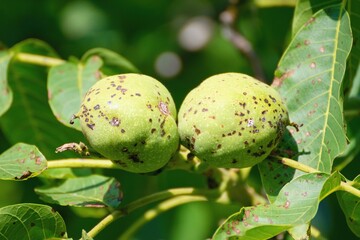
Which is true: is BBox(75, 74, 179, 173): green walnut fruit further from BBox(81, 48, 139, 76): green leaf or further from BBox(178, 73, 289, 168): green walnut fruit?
BBox(81, 48, 139, 76): green leaf

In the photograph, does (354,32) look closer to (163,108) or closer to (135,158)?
(163,108)

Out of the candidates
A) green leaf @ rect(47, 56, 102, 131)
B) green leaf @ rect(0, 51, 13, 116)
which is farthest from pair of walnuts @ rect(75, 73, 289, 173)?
green leaf @ rect(0, 51, 13, 116)

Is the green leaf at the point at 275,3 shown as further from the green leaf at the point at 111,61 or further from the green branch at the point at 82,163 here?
the green branch at the point at 82,163

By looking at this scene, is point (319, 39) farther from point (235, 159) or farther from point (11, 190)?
point (11, 190)

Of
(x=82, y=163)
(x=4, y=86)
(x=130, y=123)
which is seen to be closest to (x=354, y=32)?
(x=130, y=123)

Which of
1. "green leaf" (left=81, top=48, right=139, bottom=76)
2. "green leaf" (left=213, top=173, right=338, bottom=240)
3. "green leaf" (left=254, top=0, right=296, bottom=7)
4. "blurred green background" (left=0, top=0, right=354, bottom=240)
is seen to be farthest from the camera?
"blurred green background" (left=0, top=0, right=354, bottom=240)

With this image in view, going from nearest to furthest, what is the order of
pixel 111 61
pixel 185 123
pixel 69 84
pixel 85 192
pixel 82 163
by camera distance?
1. pixel 185 123
2. pixel 82 163
3. pixel 85 192
4. pixel 69 84
5. pixel 111 61
